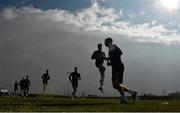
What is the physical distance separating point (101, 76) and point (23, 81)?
20.6 metres

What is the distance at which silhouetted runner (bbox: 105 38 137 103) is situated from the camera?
18.9 m

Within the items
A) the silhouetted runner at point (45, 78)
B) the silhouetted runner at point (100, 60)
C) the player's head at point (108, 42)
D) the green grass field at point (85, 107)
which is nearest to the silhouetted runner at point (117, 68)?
the player's head at point (108, 42)

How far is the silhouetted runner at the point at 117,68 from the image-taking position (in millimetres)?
18938

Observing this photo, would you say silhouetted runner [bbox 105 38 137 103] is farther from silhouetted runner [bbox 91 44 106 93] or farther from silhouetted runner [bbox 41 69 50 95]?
silhouetted runner [bbox 41 69 50 95]

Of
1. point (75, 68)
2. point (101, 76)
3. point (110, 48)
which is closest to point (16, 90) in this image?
point (75, 68)

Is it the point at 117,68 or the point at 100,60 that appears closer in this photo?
the point at 117,68

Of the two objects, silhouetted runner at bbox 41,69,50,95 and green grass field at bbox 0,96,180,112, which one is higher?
silhouetted runner at bbox 41,69,50,95

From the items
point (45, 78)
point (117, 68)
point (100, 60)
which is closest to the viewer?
point (117, 68)

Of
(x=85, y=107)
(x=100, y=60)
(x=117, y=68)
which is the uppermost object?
(x=100, y=60)

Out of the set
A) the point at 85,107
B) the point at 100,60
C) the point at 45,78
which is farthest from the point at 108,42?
the point at 45,78

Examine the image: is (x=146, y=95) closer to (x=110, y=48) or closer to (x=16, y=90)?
(x=16, y=90)

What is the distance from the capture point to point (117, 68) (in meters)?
19.1

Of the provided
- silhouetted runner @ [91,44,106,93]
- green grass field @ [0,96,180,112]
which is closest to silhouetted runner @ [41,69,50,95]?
silhouetted runner @ [91,44,106,93]

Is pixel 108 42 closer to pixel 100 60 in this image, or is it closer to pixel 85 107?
pixel 100 60
